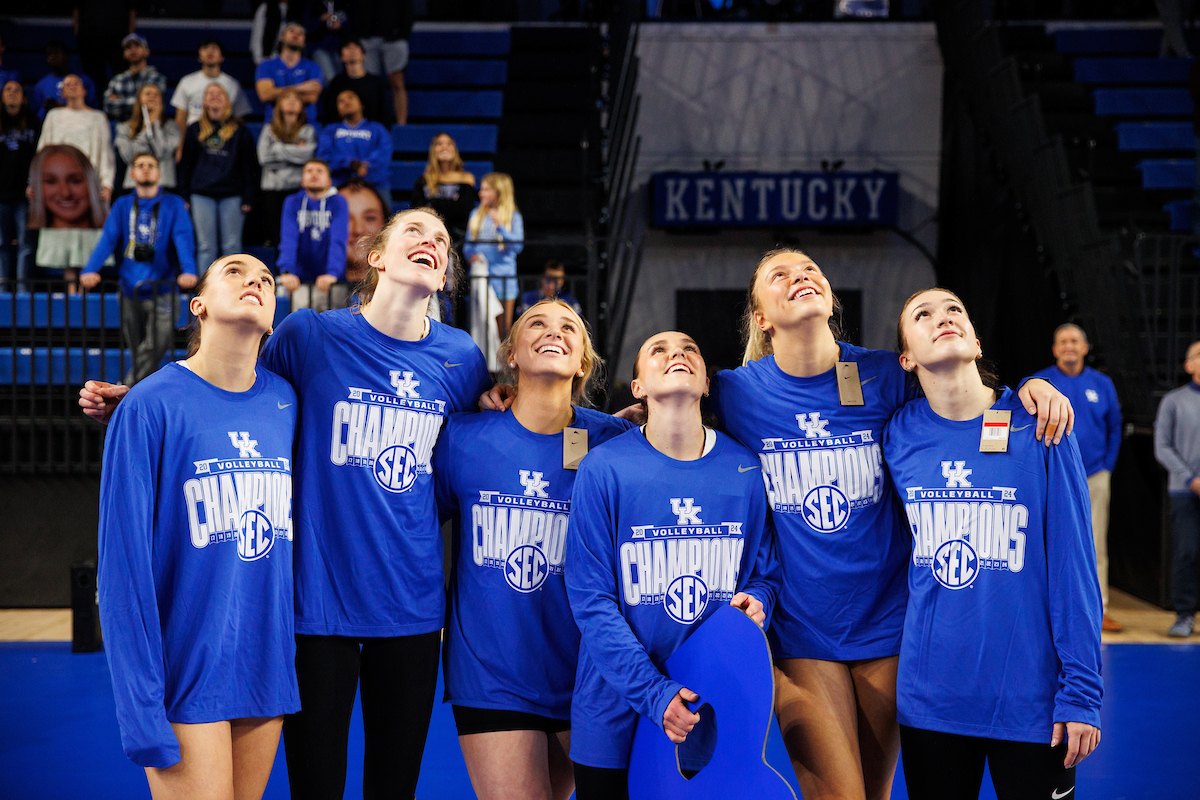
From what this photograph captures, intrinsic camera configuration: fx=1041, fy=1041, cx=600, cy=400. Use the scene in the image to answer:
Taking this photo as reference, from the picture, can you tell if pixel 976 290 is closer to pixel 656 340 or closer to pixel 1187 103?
pixel 1187 103

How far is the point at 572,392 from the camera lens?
292 centimetres

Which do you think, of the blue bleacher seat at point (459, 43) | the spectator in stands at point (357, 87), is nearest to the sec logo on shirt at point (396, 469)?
the spectator in stands at point (357, 87)

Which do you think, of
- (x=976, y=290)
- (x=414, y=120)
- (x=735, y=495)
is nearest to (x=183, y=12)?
(x=414, y=120)

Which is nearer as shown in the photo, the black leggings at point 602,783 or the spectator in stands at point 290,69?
the black leggings at point 602,783

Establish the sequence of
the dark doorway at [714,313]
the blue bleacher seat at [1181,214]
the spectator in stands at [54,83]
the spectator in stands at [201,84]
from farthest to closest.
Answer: the dark doorway at [714,313], the blue bleacher seat at [1181,214], the spectator in stands at [54,83], the spectator in stands at [201,84]

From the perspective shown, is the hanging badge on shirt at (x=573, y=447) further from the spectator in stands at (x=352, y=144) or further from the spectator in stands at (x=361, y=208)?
the spectator in stands at (x=352, y=144)

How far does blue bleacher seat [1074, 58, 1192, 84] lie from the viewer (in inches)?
410

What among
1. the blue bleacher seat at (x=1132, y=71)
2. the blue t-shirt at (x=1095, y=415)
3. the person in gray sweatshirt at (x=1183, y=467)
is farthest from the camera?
the blue bleacher seat at (x=1132, y=71)

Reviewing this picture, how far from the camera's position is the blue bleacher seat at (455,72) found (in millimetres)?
10492

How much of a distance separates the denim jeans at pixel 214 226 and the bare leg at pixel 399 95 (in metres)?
2.77

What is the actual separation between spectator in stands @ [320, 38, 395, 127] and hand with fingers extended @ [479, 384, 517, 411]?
221 inches

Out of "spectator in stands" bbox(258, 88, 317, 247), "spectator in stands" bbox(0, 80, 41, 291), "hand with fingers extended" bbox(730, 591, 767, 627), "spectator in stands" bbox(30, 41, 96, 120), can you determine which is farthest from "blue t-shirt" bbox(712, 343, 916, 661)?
"spectator in stands" bbox(30, 41, 96, 120)

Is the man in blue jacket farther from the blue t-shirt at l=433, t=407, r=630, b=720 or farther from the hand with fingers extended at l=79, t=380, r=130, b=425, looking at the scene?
the blue t-shirt at l=433, t=407, r=630, b=720

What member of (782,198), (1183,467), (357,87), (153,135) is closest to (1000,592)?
(1183,467)
